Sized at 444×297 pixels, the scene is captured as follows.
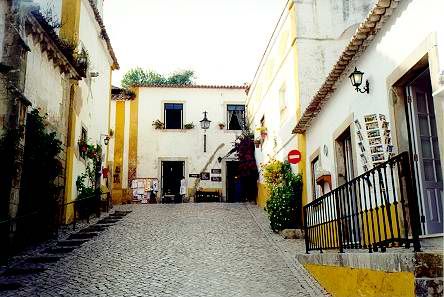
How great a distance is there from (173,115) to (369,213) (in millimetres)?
19055

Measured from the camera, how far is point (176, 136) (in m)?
24.6

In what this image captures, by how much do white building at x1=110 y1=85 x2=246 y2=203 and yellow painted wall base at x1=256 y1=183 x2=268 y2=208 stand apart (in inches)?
170

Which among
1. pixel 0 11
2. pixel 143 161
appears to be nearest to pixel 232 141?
pixel 143 161

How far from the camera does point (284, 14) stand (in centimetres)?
1460

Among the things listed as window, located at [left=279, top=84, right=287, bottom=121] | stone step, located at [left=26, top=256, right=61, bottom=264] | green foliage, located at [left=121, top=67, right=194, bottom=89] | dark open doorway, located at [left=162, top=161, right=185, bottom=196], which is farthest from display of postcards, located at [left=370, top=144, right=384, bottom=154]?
green foliage, located at [left=121, top=67, right=194, bottom=89]

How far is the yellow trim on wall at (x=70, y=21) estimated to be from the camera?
1417 cm

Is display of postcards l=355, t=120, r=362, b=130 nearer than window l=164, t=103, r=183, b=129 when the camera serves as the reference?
Yes

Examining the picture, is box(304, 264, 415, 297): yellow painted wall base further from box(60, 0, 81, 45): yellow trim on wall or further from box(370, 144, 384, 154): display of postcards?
box(60, 0, 81, 45): yellow trim on wall

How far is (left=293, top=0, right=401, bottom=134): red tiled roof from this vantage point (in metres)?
6.67

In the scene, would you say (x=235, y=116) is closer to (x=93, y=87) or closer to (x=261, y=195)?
(x=261, y=195)

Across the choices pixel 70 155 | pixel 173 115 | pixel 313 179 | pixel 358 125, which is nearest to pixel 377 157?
pixel 358 125

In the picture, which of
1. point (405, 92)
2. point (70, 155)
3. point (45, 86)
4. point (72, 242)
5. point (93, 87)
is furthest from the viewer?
point (93, 87)

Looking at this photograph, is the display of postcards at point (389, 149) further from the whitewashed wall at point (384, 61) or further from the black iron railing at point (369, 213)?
the whitewashed wall at point (384, 61)

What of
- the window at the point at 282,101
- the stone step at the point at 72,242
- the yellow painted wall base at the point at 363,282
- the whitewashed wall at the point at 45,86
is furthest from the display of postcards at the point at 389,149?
the whitewashed wall at the point at 45,86
